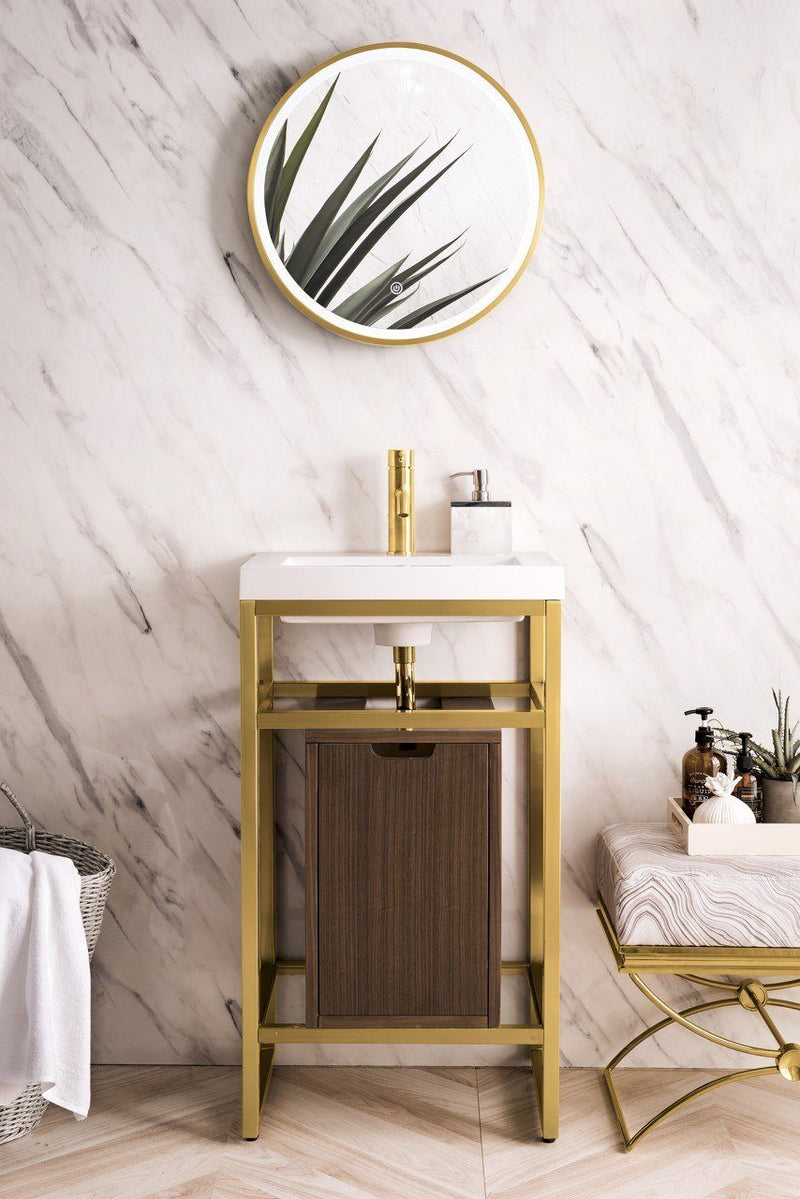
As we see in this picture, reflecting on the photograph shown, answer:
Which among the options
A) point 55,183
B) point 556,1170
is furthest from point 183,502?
point 556,1170

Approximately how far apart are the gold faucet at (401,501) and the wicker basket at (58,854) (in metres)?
0.80

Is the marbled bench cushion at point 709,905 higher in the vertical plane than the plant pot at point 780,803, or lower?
lower

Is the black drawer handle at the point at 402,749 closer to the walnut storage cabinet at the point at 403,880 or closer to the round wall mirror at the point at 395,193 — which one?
the walnut storage cabinet at the point at 403,880

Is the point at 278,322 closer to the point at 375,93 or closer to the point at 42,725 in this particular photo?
the point at 375,93

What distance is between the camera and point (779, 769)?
1.75m

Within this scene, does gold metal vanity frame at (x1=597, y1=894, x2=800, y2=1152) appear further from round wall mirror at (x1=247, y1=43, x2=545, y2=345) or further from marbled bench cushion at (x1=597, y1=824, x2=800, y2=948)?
round wall mirror at (x1=247, y1=43, x2=545, y2=345)

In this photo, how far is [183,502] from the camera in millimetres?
1914

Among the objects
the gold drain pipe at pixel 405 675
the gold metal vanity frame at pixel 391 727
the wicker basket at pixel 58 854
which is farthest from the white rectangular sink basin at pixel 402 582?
the wicker basket at pixel 58 854

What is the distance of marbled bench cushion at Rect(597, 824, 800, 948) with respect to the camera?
1.59m

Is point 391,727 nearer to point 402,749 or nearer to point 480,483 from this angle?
point 402,749

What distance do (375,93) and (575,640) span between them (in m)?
1.09

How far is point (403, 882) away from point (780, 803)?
2.21 ft

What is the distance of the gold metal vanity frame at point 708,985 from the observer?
5.24 feet

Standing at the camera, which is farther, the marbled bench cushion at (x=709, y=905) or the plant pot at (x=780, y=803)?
the plant pot at (x=780, y=803)
